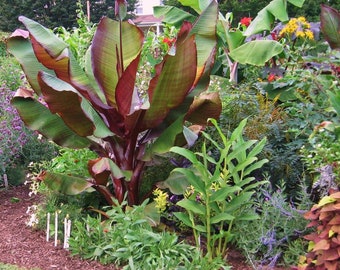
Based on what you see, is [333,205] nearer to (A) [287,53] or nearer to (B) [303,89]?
(B) [303,89]

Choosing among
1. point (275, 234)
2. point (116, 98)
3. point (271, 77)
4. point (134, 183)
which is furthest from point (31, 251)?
point (271, 77)

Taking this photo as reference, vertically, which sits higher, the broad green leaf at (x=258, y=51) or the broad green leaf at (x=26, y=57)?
the broad green leaf at (x=26, y=57)

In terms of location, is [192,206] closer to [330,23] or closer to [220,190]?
[220,190]

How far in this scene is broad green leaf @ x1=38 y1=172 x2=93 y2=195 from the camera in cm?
419

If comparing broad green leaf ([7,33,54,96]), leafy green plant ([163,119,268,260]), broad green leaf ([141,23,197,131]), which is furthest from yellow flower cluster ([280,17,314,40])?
broad green leaf ([7,33,54,96])

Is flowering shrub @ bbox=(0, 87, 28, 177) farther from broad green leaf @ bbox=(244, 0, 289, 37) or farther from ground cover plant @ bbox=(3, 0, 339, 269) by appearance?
broad green leaf @ bbox=(244, 0, 289, 37)

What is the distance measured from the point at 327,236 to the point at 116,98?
196cm

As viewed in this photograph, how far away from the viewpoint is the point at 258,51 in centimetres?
605

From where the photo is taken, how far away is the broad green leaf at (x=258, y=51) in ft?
19.7

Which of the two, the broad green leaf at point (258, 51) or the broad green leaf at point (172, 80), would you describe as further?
the broad green leaf at point (258, 51)

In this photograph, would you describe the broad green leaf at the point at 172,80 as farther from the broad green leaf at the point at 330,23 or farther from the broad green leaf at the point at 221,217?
the broad green leaf at the point at 330,23

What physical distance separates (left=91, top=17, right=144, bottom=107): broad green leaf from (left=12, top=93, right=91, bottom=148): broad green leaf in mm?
532

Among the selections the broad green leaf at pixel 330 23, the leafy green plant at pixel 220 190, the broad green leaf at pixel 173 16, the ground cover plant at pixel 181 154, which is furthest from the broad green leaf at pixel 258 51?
the leafy green plant at pixel 220 190

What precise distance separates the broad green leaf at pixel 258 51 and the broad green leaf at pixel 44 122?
276 cm
